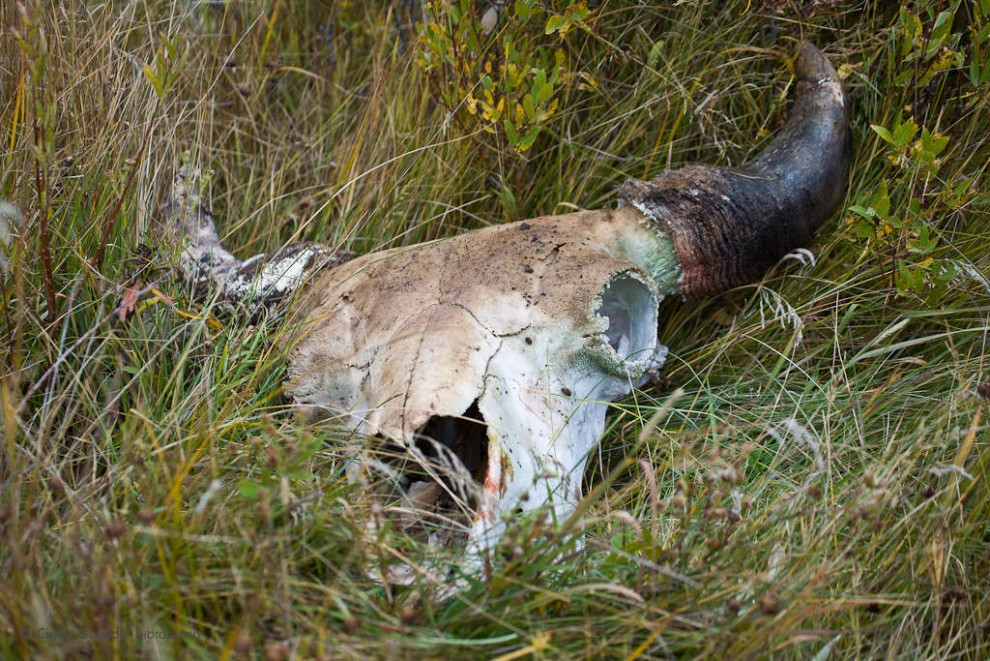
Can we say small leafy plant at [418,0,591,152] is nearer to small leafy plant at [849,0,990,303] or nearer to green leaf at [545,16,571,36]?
green leaf at [545,16,571,36]

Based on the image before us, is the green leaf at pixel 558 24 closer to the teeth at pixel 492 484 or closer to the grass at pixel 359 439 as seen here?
the grass at pixel 359 439

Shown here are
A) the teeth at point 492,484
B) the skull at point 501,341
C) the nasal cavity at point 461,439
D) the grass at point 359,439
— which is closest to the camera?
the grass at point 359,439

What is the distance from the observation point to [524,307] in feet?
7.29

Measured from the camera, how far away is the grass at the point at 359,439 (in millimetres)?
1617

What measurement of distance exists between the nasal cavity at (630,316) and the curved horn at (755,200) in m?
0.19

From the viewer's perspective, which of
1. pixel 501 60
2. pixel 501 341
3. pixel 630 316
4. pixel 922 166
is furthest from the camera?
pixel 501 60

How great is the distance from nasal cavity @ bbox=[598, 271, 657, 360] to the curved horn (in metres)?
0.19

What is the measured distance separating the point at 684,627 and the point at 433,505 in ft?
2.14

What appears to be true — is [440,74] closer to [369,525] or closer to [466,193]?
[466,193]

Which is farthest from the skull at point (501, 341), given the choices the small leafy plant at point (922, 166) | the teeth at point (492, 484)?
the small leafy plant at point (922, 166)

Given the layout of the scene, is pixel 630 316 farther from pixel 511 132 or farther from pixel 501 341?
pixel 511 132

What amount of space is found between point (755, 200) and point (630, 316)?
1.70 feet

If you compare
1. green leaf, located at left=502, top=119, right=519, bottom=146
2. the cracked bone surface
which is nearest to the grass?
the cracked bone surface

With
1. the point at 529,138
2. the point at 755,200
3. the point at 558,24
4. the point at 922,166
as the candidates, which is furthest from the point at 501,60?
the point at 922,166
